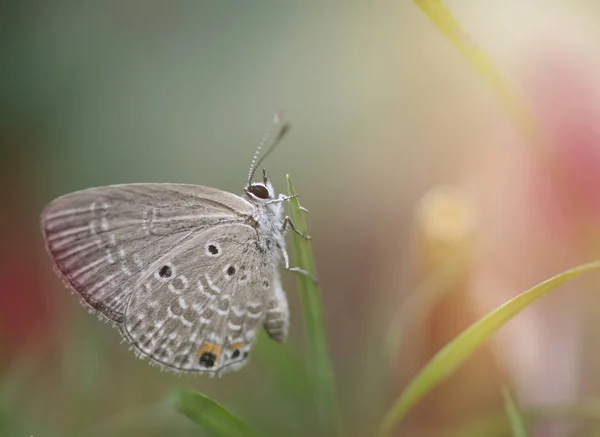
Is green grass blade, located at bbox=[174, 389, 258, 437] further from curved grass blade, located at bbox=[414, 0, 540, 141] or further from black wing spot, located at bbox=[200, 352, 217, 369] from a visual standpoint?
curved grass blade, located at bbox=[414, 0, 540, 141]

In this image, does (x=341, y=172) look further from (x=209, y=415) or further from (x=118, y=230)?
(x=209, y=415)

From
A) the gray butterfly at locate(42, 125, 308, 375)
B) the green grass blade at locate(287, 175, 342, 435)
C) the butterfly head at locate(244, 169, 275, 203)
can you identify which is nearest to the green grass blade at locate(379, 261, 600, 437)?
the green grass blade at locate(287, 175, 342, 435)

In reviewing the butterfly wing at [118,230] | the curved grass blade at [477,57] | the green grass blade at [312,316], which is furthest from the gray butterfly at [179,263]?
the curved grass blade at [477,57]

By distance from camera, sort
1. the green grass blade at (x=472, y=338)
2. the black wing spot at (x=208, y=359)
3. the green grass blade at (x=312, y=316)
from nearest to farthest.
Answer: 1. the green grass blade at (x=472, y=338)
2. the green grass blade at (x=312, y=316)
3. the black wing spot at (x=208, y=359)

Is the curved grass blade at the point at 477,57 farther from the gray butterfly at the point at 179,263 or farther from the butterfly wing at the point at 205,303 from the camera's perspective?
the butterfly wing at the point at 205,303

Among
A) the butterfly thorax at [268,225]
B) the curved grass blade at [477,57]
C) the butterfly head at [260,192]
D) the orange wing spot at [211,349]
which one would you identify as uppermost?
the curved grass blade at [477,57]

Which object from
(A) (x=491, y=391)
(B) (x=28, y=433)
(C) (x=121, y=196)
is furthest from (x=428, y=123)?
(B) (x=28, y=433)

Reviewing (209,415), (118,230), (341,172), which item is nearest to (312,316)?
(209,415)
